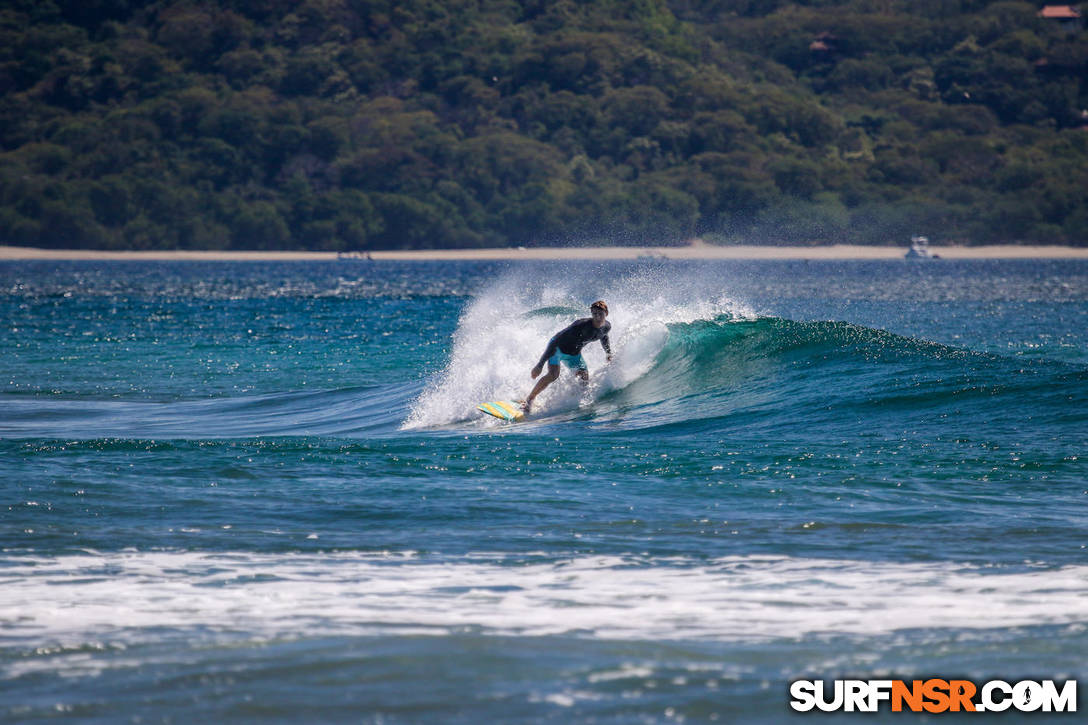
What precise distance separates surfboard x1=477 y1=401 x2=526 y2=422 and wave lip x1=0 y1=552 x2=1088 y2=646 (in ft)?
23.2

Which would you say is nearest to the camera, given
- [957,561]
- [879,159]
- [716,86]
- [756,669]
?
[756,669]

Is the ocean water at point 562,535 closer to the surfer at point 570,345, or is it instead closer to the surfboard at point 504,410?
the surfboard at point 504,410

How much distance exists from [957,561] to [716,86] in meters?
143

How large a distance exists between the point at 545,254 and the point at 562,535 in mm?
125544

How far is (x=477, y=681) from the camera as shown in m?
5.67

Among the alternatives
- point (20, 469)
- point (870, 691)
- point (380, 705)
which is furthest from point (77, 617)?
point (20, 469)

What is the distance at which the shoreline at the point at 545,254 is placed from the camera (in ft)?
414

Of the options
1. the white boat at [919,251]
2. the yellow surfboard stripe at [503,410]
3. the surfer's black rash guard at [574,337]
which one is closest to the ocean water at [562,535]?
the yellow surfboard stripe at [503,410]

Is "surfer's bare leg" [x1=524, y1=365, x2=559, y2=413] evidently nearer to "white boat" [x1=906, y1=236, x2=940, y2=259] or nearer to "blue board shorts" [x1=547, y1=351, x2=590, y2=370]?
"blue board shorts" [x1=547, y1=351, x2=590, y2=370]

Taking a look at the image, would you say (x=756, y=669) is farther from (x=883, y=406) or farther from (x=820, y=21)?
(x=820, y=21)

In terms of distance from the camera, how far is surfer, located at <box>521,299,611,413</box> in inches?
604

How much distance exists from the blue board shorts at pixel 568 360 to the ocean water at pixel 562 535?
0.42 meters

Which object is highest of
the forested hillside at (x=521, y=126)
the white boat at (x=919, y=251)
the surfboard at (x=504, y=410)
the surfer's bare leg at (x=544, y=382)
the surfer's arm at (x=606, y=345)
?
the forested hillside at (x=521, y=126)

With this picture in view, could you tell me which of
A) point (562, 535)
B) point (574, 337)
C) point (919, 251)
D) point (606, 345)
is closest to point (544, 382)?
point (574, 337)
